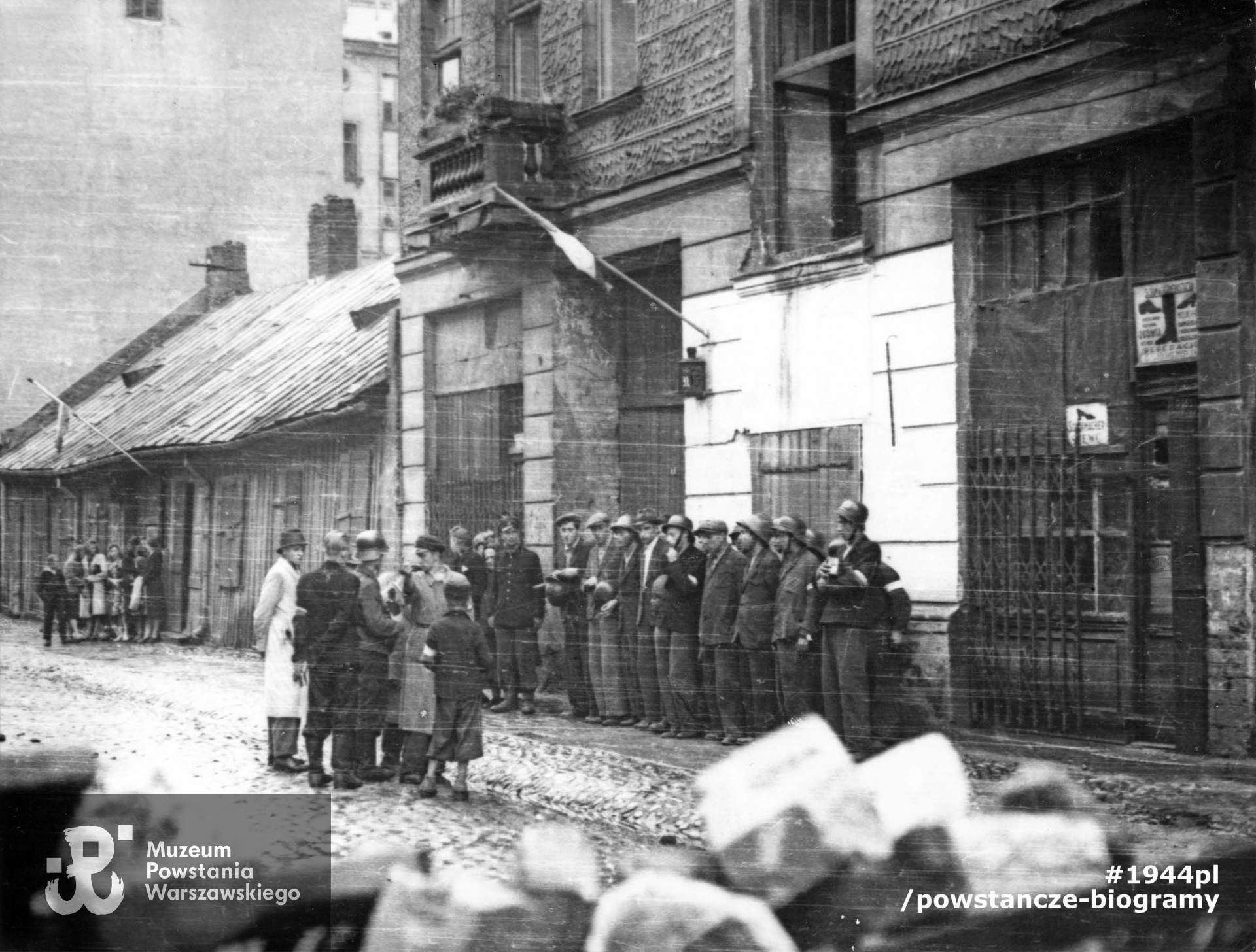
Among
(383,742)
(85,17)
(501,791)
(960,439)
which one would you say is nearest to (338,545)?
(383,742)

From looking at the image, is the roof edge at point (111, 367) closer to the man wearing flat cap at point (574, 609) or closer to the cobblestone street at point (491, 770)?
the cobblestone street at point (491, 770)

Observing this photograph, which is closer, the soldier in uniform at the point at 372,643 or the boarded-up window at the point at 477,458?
the soldier in uniform at the point at 372,643

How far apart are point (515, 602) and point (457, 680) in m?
2.18

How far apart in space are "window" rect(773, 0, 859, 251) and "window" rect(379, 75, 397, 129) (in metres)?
2.53

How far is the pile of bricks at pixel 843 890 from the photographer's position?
5.36 metres

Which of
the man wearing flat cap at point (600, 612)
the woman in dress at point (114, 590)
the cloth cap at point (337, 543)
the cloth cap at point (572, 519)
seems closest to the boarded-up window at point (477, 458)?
the cloth cap at point (572, 519)

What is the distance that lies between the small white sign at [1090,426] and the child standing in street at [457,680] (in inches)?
126

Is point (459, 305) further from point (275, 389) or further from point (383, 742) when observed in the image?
point (383, 742)

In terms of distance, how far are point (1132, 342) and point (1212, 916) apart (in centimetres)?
288

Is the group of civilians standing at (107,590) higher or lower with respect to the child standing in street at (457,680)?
higher

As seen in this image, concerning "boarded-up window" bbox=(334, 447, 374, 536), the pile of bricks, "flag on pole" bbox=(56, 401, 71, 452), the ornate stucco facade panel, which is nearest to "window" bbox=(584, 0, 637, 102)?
the ornate stucco facade panel

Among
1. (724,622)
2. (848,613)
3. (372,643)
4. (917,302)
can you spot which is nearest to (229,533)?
(372,643)

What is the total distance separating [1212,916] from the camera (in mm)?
5352

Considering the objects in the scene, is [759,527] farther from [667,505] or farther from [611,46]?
[611,46]
